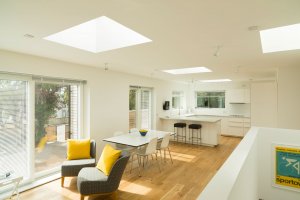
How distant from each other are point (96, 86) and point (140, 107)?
2166 mm

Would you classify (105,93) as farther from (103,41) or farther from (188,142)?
(188,142)

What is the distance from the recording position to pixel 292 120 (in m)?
4.28

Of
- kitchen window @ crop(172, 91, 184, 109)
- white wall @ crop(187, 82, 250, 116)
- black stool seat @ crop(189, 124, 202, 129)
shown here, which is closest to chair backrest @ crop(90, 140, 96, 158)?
black stool seat @ crop(189, 124, 202, 129)

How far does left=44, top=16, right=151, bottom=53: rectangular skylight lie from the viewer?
105 inches

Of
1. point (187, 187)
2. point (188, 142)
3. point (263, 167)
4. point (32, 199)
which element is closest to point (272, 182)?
point (263, 167)

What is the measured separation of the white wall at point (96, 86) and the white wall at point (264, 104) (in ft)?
11.6

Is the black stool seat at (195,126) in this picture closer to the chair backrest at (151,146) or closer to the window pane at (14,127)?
the chair backrest at (151,146)

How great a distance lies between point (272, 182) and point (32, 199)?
4.41 meters

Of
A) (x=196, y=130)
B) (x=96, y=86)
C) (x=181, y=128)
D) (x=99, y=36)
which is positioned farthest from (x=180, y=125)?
(x=99, y=36)

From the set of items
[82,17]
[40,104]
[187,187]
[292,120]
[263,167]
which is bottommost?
[187,187]

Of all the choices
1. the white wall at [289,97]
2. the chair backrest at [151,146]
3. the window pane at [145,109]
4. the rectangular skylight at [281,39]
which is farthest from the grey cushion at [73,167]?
the white wall at [289,97]

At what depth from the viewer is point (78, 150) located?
3.62 metres

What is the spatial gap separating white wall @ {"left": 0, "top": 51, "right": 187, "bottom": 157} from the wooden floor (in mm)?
1374

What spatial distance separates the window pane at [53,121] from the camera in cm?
366
